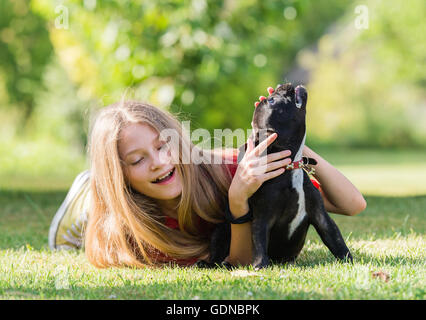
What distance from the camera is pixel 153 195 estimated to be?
3.47 meters

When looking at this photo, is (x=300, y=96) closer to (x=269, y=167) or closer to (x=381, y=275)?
(x=269, y=167)

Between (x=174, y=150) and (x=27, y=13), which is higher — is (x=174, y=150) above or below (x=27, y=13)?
below

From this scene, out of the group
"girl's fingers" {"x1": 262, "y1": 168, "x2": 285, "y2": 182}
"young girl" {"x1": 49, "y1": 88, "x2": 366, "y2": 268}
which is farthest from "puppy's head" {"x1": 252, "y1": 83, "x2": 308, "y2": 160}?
"young girl" {"x1": 49, "y1": 88, "x2": 366, "y2": 268}

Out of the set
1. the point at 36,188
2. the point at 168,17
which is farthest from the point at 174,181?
the point at 168,17

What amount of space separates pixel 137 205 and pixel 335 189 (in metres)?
1.25

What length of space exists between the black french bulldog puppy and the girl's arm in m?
0.44

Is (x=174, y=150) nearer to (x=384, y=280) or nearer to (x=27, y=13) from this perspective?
(x=384, y=280)

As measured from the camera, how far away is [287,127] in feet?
9.62

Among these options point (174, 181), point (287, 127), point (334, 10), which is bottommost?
point (174, 181)

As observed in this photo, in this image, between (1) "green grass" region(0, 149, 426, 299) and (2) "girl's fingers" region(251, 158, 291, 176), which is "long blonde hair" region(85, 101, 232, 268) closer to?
(1) "green grass" region(0, 149, 426, 299)

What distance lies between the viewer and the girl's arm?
11.3ft

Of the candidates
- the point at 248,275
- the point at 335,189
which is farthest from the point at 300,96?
the point at 248,275

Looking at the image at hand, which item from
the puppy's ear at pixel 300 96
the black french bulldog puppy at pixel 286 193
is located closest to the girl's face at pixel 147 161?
the black french bulldog puppy at pixel 286 193

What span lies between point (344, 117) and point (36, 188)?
17.3m
